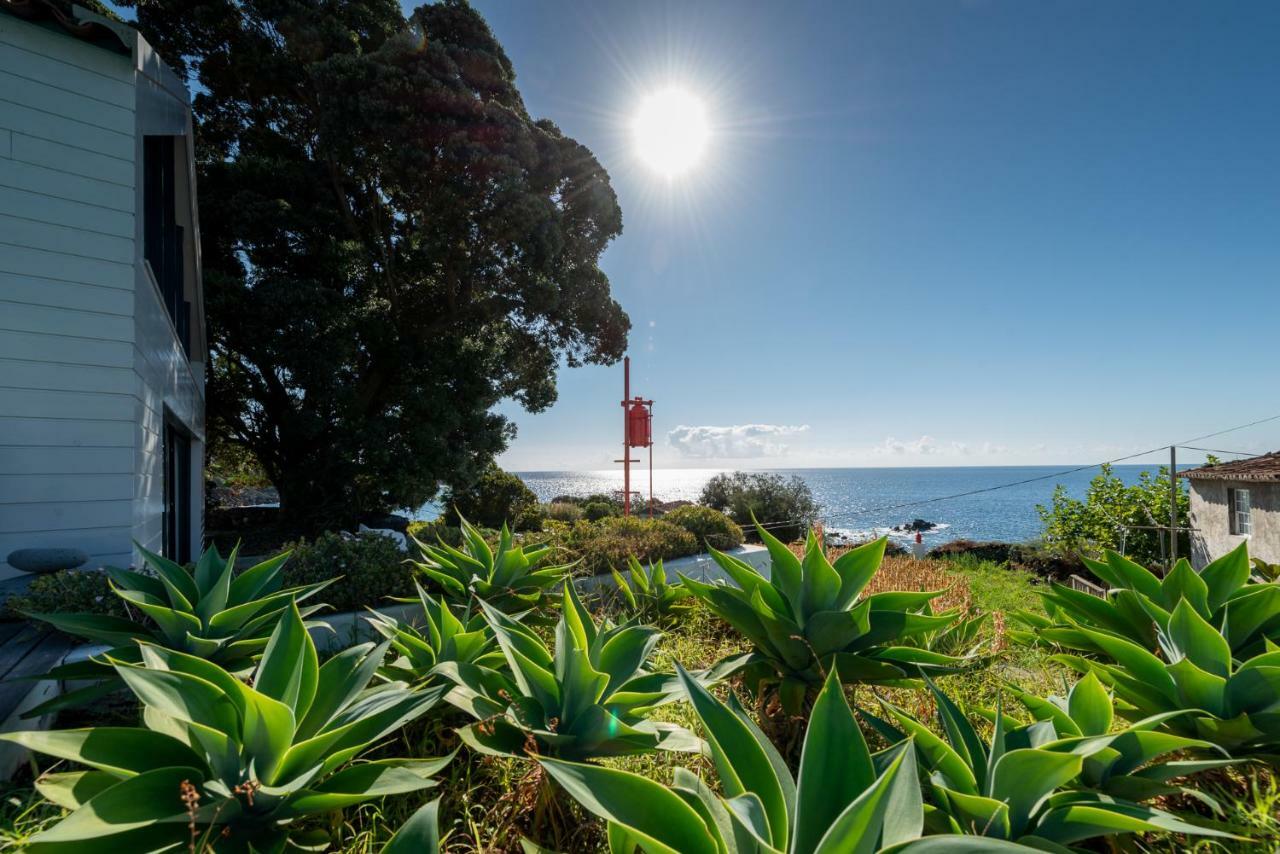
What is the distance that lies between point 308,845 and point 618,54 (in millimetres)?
9559

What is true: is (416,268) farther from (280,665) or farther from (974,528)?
(974,528)

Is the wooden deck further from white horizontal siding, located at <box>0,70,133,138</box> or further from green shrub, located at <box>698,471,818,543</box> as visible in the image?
green shrub, located at <box>698,471,818,543</box>

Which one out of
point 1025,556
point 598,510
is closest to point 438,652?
point 598,510

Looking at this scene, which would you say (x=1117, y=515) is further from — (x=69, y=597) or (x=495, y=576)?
(x=69, y=597)

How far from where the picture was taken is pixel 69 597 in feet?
9.76

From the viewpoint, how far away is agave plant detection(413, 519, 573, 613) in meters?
2.46

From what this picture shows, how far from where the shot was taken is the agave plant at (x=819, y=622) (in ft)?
5.45

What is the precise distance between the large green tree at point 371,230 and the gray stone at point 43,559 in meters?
6.41

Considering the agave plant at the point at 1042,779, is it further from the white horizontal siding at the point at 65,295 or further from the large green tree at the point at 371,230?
the large green tree at the point at 371,230

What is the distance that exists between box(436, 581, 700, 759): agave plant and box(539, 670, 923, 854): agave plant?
0.95ft

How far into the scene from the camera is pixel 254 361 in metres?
10.8

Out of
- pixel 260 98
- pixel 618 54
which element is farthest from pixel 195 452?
pixel 618 54

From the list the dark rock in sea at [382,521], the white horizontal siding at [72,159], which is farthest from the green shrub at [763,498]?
the white horizontal siding at [72,159]

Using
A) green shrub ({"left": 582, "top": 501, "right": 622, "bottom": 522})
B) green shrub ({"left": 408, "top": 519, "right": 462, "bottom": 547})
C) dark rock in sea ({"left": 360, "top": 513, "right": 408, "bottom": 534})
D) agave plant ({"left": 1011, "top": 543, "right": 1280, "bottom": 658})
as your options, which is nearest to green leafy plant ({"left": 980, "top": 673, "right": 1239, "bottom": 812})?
agave plant ({"left": 1011, "top": 543, "right": 1280, "bottom": 658})
